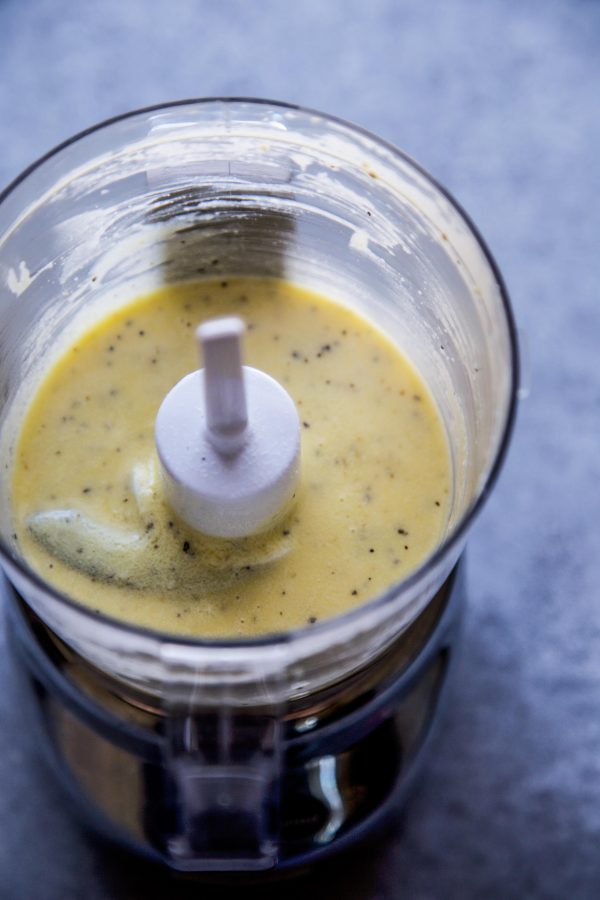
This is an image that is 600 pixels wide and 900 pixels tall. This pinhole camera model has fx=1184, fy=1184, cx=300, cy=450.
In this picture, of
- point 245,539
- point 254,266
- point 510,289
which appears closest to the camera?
point 245,539

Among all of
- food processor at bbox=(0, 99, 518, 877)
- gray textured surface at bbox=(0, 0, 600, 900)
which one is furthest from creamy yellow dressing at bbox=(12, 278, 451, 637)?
gray textured surface at bbox=(0, 0, 600, 900)

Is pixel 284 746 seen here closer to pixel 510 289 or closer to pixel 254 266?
pixel 254 266

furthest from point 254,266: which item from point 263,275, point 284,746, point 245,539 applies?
point 284,746

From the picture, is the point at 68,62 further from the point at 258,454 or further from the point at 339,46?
the point at 258,454

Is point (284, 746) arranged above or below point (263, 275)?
below

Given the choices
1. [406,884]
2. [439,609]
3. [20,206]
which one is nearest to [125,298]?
[20,206]

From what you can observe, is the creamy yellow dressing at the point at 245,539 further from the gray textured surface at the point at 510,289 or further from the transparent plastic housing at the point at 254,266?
the gray textured surface at the point at 510,289

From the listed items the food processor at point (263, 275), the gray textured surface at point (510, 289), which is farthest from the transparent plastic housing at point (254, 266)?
the gray textured surface at point (510, 289)
